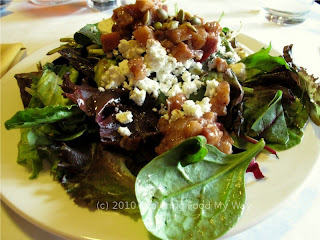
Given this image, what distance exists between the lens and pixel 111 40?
5.55ft

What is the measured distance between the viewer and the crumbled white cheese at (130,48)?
1.57 meters

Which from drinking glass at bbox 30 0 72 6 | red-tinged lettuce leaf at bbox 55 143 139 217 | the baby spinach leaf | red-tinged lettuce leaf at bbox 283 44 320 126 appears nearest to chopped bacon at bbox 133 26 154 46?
red-tinged lettuce leaf at bbox 55 143 139 217

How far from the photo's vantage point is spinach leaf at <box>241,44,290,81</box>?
175 cm

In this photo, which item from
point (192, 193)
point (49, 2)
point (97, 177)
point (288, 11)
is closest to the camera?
point (192, 193)

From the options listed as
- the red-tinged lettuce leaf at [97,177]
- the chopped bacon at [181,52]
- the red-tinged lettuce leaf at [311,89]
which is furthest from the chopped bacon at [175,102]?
the red-tinged lettuce leaf at [311,89]

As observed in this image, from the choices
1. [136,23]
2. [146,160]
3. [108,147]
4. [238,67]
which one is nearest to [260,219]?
[146,160]

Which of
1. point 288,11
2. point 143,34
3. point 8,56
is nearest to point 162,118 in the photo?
point 143,34

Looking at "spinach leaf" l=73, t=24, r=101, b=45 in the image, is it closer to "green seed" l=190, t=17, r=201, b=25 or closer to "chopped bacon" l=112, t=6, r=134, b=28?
"chopped bacon" l=112, t=6, r=134, b=28

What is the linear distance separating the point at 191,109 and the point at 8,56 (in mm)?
1427

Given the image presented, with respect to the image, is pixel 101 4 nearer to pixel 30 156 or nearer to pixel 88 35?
pixel 88 35

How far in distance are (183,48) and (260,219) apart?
0.85m

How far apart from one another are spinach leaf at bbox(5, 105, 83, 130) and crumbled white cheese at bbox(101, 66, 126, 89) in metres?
0.24

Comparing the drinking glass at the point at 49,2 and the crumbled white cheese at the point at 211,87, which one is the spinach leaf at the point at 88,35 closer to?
the crumbled white cheese at the point at 211,87

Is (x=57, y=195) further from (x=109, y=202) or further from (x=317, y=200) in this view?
(x=317, y=200)
